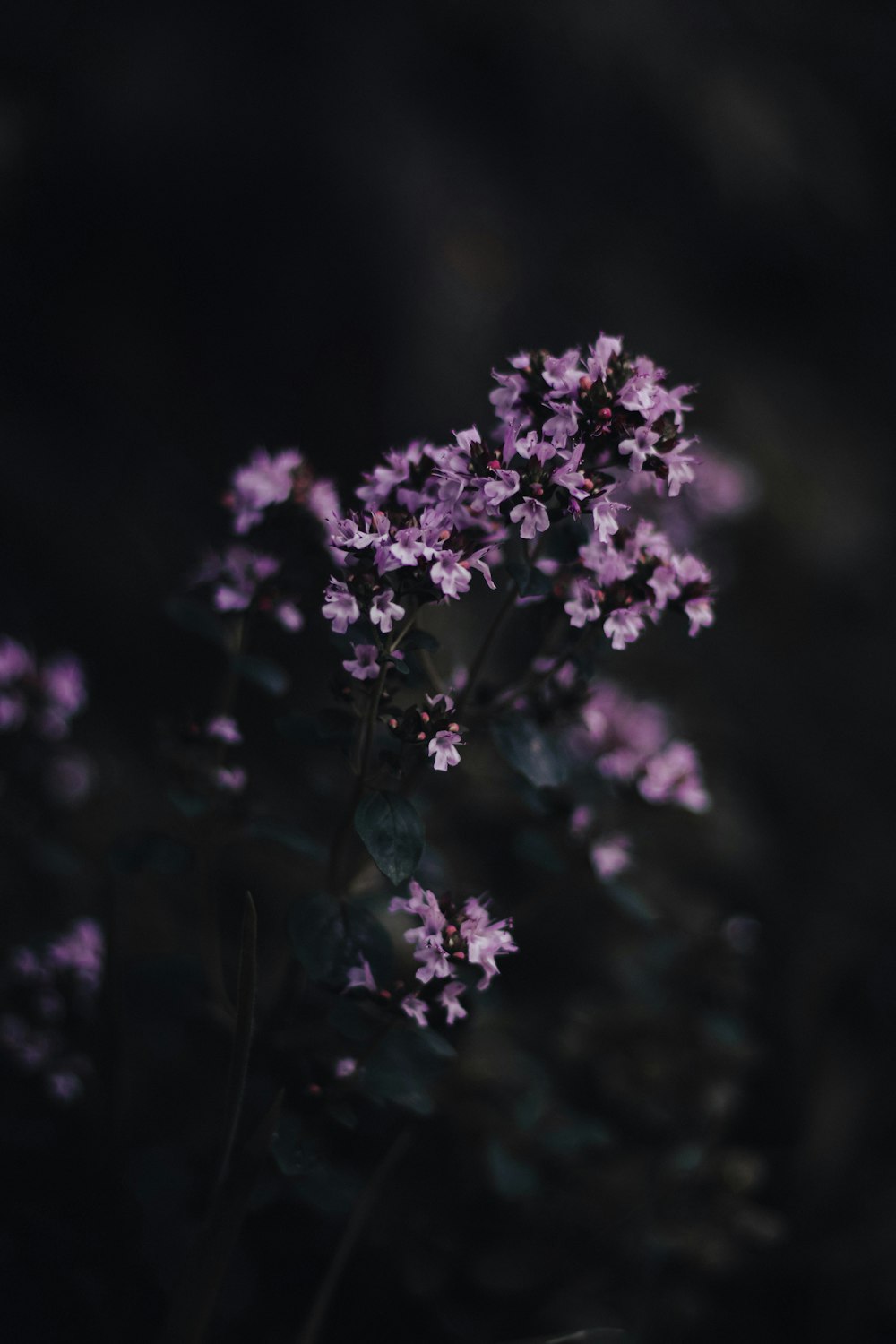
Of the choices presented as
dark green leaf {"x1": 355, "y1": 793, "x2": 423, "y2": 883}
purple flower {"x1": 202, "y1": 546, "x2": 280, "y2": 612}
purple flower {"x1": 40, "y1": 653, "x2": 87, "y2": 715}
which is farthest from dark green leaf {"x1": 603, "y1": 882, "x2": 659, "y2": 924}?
purple flower {"x1": 40, "y1": 653, "x2": 87, "y2": 715}

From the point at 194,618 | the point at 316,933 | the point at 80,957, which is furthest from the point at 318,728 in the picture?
the point at 80,957

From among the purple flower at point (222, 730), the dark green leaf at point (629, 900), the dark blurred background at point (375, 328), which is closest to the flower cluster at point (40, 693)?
the purple flower at point (222, 730)

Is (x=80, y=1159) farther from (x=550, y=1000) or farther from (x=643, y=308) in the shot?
(x=643, y=308)

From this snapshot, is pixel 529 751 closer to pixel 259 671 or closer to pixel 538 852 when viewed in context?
pixel 538 852

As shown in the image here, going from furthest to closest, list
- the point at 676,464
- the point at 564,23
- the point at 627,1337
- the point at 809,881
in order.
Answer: the point at 564,23, the point at 809,881, the point at 627,1337, the point at 676,464

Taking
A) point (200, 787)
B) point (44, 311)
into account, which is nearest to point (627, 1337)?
point (200, 787)

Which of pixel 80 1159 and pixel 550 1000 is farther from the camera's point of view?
pixel 550 1000

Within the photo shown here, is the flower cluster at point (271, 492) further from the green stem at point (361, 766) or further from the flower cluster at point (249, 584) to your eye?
the green stem at point (361, 766)
